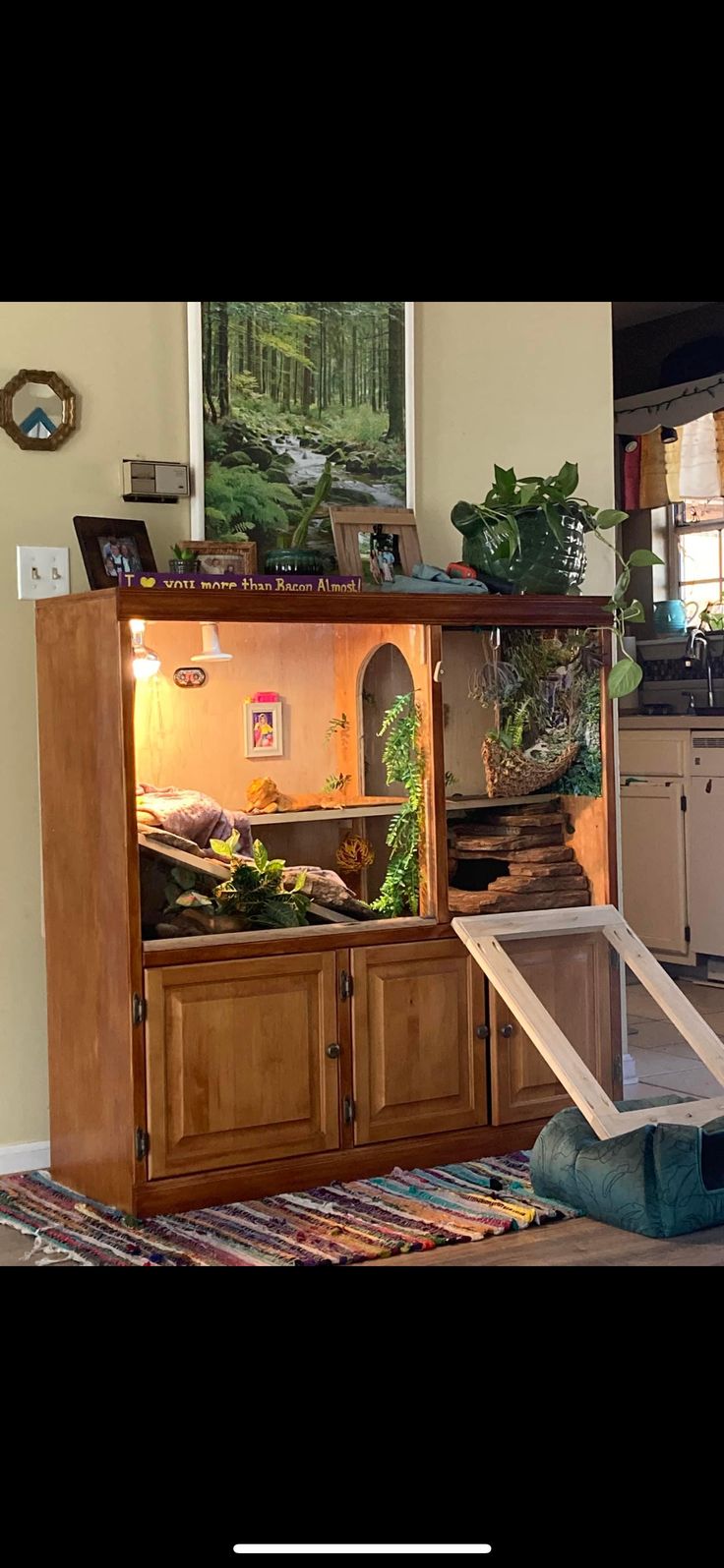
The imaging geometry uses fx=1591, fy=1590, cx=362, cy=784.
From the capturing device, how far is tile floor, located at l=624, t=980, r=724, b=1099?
14.5ft

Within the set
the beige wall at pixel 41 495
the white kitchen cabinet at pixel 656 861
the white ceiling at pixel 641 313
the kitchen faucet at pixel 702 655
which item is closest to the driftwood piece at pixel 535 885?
the beige wall at pixel 41 495

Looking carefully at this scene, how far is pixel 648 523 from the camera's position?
702 centimetres

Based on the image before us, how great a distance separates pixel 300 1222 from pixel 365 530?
170 centimetres

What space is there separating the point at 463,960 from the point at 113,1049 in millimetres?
865

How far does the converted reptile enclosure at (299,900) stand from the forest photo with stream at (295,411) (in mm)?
374

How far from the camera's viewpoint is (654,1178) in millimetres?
3094

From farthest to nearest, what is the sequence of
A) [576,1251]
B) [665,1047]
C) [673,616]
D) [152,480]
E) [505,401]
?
[673,616] < [665,1047] < [505,401] < [152,480] < [576,1251]

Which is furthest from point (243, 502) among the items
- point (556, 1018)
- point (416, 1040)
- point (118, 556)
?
point (556, 1018)

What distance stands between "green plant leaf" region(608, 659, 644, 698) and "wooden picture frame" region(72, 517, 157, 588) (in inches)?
43.7

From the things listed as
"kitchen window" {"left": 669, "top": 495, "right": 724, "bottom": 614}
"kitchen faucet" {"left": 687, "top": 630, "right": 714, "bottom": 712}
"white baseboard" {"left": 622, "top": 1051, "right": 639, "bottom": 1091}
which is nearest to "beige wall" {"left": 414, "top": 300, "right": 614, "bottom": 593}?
"white baseboard" {"left": 622, "top": 1051, "right": 639, "bottom": 1091}

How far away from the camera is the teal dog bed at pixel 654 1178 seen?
307 cm

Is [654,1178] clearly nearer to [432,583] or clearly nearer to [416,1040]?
[416,1040]

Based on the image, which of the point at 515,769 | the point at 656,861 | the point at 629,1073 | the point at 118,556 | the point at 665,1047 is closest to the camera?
the point at 118,556

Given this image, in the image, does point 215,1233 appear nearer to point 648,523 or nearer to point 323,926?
point 323,926
